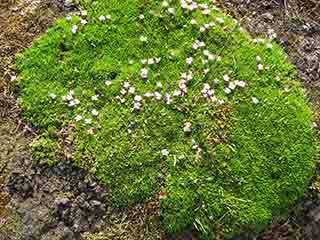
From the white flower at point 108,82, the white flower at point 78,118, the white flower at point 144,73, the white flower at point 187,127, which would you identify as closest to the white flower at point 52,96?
the white flower at point 78,118

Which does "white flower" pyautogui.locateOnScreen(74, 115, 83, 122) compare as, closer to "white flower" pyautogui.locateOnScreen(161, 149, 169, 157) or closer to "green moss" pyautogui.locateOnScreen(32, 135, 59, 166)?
"green moss" pyautogui.locateOnScreen(32, 135, 59, 166)

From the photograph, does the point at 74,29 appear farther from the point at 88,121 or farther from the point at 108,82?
the point at 88,121

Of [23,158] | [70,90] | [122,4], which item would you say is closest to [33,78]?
[70,90]

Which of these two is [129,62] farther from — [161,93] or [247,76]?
[247,76]

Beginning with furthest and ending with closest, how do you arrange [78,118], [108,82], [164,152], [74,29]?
[74,29], [108,82], [78,118], [164,152]

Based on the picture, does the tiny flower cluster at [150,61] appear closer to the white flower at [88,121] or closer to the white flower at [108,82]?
the white flower at [108,82]

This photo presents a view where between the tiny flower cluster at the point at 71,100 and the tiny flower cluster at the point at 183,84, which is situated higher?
the tiny flower cluster at the point at 183,84

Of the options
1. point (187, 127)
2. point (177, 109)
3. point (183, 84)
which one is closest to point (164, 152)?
point (187, 127)

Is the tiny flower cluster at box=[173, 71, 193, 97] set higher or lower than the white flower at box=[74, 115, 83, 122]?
higher

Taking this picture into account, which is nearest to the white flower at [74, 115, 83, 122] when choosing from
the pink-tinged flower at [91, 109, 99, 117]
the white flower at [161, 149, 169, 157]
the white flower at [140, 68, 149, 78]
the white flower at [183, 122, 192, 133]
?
the pink-tinged flower at [91, 109, 99, 117]
